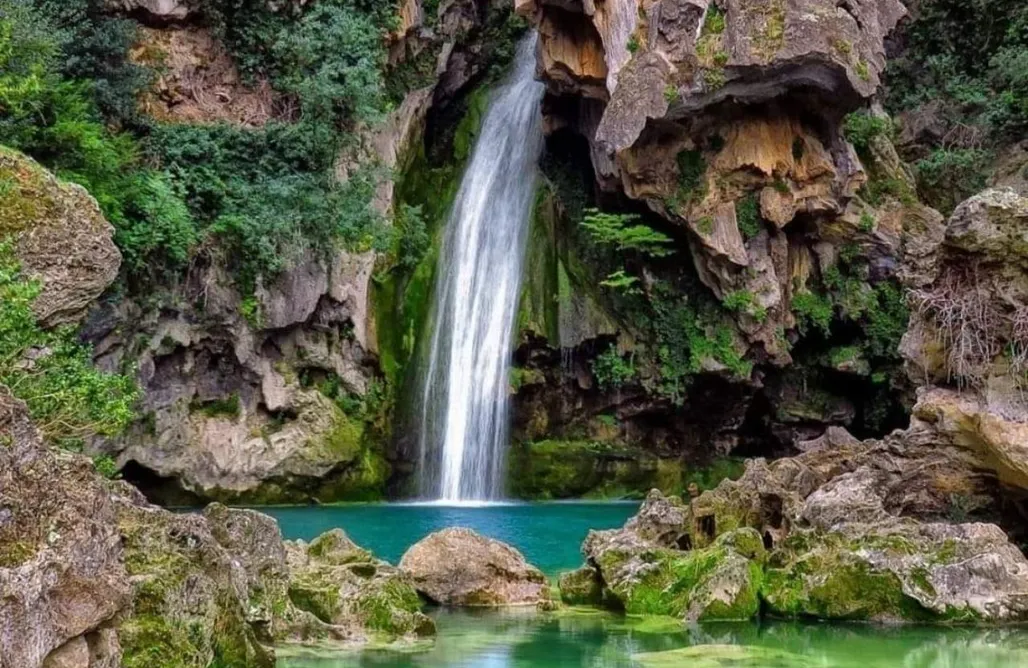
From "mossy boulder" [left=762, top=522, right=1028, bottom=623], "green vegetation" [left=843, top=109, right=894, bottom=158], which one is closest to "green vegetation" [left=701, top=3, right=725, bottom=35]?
"green vegetation" [left=843, top=109, right=894, bottom=158]

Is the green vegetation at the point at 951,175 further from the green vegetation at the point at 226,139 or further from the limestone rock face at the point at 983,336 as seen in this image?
the limestone rock face at the point at 983,336

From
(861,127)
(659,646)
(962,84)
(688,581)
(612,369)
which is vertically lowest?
(659,646)

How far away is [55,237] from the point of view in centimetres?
941

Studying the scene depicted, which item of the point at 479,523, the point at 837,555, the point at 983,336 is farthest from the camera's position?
the point at 479,523

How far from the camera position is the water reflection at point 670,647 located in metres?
7.33

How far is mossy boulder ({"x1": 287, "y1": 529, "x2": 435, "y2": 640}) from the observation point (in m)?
8.16

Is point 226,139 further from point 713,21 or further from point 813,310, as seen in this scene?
point 813,310

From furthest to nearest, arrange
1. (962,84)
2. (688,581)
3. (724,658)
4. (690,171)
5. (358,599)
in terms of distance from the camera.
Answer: (962,84) < (690,171) < (688,581) < (358,599) < (724,658)

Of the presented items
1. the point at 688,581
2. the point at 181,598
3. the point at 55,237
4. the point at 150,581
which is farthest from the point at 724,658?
the point at 55,237

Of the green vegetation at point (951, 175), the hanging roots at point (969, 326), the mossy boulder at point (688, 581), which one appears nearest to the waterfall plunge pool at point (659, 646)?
the mossy boulder at point (688, 581)

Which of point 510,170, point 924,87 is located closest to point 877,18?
point 924,87

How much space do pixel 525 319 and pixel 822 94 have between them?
7.99 meters

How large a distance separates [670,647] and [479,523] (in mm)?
9216

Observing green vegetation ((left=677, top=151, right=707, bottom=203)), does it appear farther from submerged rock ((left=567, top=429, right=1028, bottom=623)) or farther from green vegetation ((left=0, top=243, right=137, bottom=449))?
green vegetation ((left=0, top=243, right=137, bottom=449))
